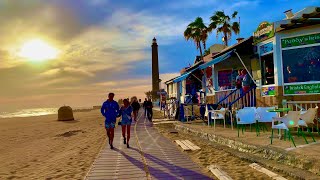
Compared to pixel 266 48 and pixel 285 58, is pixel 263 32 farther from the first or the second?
pixel 285 58

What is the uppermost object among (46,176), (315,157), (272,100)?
(272,100)

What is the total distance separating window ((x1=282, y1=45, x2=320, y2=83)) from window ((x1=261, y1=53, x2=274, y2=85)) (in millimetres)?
916

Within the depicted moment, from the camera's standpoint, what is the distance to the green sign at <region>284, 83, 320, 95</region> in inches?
468

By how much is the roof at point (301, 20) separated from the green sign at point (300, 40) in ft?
1.42

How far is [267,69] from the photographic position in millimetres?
13906

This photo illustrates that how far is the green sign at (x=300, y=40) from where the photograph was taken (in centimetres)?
1178

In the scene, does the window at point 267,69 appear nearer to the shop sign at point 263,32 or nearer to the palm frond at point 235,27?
the shop sign at point 263,32

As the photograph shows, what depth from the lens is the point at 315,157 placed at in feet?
22.5

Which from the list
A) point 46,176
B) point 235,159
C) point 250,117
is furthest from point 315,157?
point 46,176

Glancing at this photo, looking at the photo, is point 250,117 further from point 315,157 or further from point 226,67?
point 226,67

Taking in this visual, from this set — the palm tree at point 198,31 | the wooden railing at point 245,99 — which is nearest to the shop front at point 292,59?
the wooden railing at point 245,99

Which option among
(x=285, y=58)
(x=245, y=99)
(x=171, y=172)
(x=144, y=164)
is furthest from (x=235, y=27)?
(x=171, y=172)

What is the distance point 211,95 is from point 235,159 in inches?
456

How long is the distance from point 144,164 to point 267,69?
25.6 feet
